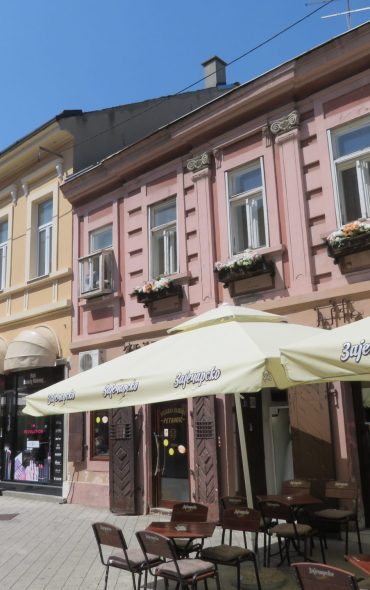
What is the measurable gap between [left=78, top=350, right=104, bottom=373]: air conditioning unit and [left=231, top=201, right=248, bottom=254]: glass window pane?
3694mm

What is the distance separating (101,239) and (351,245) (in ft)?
20.6

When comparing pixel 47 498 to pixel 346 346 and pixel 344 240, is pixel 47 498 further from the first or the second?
pixel 346 346

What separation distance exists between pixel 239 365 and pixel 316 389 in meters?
3.74

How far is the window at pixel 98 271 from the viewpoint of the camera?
11297mm

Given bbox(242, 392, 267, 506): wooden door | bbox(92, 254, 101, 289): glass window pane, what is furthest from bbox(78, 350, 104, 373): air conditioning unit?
bbox(242, 392, 267, 506): wooden door

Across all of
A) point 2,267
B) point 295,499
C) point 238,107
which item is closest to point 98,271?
point 238,107

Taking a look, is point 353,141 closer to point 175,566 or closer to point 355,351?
point 355,351

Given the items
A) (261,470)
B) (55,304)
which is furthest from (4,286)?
(261,470)

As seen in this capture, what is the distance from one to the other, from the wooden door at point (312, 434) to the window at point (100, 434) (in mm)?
4459

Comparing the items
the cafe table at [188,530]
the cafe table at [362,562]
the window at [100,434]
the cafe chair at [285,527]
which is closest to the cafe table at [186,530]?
the cafe table at [188,530]

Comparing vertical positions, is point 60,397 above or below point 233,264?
below

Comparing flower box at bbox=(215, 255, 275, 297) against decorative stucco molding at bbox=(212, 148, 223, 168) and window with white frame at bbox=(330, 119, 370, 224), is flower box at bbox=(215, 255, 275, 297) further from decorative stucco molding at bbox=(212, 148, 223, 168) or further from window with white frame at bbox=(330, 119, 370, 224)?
decorative stucco molding at bbox=(212, 148, 223, 168)

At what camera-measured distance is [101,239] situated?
1231 cm

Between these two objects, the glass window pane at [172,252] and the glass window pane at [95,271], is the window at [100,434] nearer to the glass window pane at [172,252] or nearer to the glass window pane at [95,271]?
the glass window pane at [95,271]
